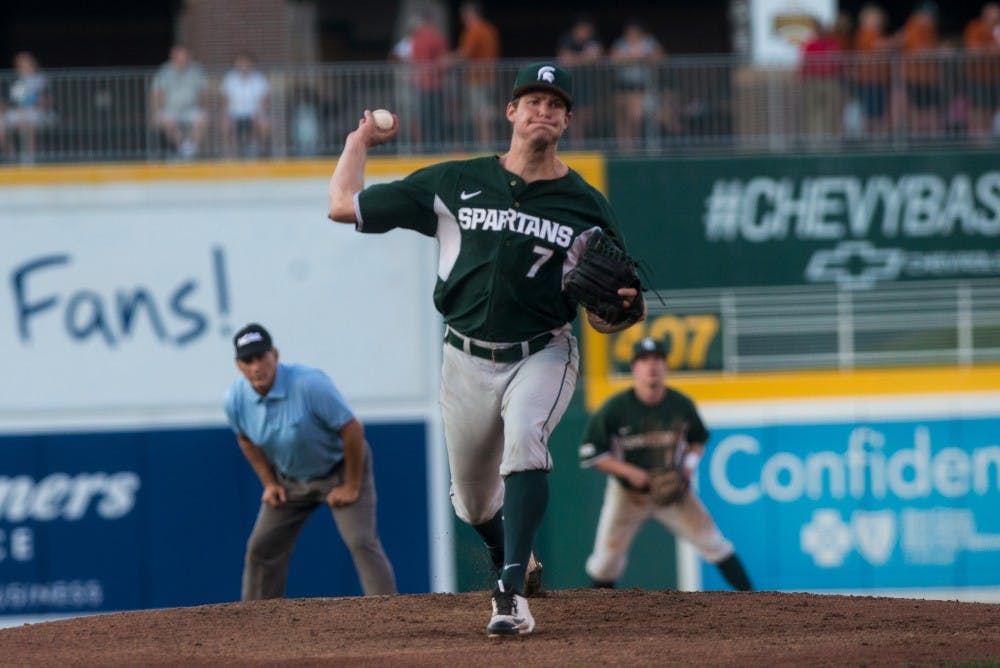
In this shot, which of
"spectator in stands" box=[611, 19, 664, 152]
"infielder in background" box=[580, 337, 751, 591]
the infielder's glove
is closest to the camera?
the infielder's glove

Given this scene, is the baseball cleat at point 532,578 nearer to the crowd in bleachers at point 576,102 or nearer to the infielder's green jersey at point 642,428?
the infielder's green jersey at point 642,428

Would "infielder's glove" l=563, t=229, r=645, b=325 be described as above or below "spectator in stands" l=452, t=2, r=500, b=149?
below

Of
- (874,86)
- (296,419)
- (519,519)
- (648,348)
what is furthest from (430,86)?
(519,519)

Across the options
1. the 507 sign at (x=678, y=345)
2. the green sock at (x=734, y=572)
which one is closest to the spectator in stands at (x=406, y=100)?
the 507 sign at (x=678, y=345)

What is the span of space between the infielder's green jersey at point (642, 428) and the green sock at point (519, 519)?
5.93 metres

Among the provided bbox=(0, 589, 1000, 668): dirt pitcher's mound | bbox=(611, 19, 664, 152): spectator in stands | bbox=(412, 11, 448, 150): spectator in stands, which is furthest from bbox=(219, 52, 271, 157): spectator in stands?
bbox=(0, 589, 1000, 668): dirt pitcher's mound

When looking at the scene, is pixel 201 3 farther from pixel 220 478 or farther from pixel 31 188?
pixel 220 478

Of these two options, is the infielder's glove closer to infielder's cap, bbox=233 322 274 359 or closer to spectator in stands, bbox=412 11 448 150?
infielder's cap, bbox=233 322 274 359

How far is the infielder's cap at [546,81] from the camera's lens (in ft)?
21.9

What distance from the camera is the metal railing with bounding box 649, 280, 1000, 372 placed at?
14.8 m

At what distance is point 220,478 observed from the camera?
46.6ft

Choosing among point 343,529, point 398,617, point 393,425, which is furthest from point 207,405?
point 398,617

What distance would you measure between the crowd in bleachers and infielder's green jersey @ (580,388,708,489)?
337 centimetres

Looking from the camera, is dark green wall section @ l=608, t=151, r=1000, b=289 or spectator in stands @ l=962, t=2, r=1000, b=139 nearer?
dark green wall section @ l=608, t=151, r=1000, b=289
